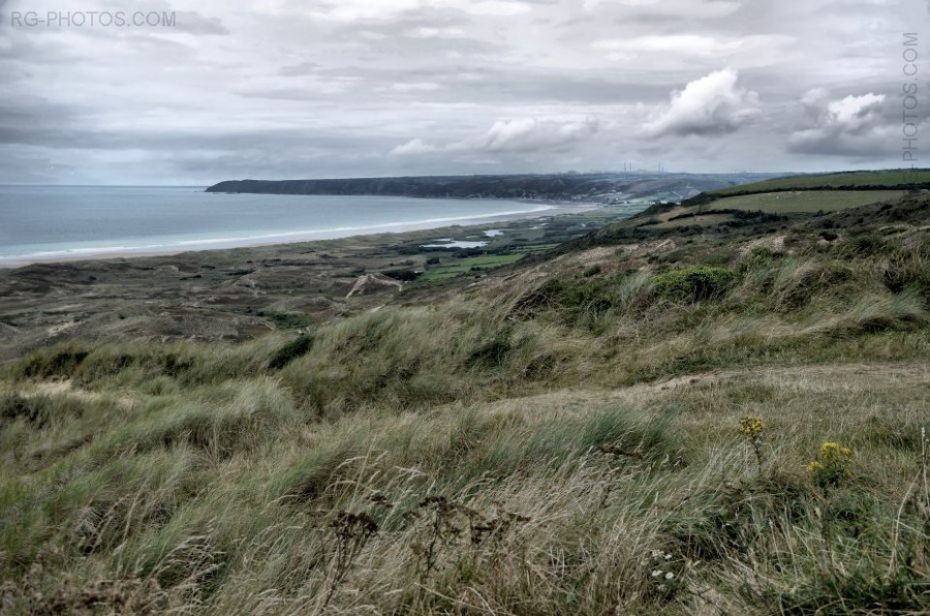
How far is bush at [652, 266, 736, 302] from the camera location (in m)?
11.1

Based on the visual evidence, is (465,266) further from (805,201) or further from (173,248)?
(173,248)

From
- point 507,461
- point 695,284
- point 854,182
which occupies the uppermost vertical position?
point 854,182

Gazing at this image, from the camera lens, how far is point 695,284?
1129cm

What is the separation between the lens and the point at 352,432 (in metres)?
5.39

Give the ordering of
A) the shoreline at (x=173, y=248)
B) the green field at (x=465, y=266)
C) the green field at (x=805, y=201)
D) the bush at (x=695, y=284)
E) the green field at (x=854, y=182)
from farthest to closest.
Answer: the shoreline at (x=173, y=248) < the green field at (x=854, y=182) < the green field at (x=465, y=266) < the green field at (x=805, y=201) < the bush at (x=695, y=284)

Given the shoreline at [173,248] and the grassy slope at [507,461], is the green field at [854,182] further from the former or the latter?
the shoreline at [173,248]

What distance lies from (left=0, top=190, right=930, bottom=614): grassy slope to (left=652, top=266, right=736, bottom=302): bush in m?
0.05

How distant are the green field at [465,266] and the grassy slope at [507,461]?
35702 mm

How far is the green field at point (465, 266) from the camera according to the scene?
48656 mm

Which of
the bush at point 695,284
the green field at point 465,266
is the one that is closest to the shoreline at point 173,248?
the green field at point 465,266

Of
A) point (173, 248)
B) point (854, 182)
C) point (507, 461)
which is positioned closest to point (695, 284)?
point (507, 461)

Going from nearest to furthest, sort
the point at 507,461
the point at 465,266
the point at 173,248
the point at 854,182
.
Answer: the point at 507,461, the point at 854,182, the point at 465,266, the point at 173,248

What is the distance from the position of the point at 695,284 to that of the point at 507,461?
7599 millimetres

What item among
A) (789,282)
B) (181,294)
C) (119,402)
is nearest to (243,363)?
(119,402)
